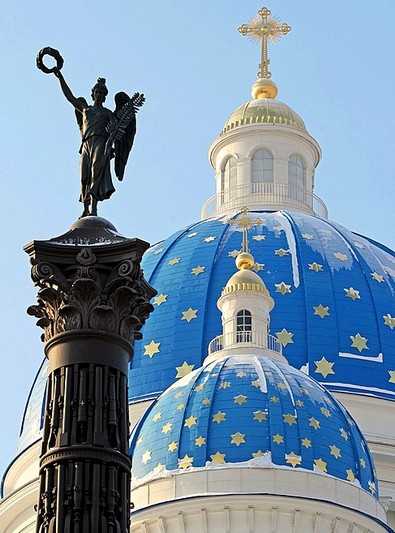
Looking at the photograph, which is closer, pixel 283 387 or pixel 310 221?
pixel 283 387

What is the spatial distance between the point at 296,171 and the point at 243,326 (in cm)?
1851

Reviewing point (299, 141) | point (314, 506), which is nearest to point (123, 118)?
point (314, 506)

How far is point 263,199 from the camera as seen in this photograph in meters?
65.6

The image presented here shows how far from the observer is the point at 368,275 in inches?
2293

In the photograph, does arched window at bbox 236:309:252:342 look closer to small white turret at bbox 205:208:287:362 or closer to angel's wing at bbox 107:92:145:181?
small white turret at bbox 205:208:287:362

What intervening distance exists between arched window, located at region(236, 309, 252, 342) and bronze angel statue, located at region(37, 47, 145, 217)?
29.8m

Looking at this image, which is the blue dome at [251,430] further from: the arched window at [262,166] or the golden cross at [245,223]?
the arched window at [262,166]

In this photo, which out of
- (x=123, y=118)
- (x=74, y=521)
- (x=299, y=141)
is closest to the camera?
(x=74, y=521)

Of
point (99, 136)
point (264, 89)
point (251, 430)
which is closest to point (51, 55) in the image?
point (99, 136)

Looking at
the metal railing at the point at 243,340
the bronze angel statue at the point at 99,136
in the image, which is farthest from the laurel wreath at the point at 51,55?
the metal railing at the point at 243,340

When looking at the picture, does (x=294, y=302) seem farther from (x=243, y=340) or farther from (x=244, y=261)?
(x=243, y=340)

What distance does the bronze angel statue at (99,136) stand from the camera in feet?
62.6

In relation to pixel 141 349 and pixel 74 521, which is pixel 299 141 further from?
pixel 74 521

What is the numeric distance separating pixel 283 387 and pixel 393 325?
12.4 meters
